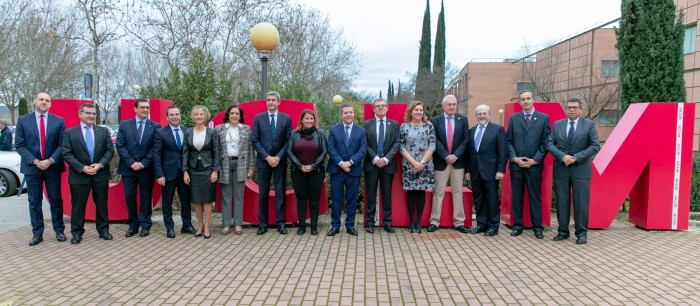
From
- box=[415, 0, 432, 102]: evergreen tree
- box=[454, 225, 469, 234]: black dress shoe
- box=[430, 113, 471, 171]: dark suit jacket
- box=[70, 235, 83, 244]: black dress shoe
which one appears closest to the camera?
box=[70, 235, 83, 244]: black dress shoe

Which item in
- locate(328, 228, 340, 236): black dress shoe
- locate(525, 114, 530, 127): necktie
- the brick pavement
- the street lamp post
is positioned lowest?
the brick pavement

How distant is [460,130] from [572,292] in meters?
2.95

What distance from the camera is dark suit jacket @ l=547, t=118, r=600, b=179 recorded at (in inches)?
241

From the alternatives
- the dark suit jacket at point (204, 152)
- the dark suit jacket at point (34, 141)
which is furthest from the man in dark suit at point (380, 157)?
the dark suit jacket at point (34, 141)

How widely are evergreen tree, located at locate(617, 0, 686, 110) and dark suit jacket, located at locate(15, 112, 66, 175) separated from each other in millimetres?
10781

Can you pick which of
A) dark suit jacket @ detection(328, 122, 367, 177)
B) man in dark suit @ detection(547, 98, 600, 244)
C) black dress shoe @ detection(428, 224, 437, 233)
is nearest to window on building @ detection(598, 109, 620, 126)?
man in dark suit @ detection(547, 98, 600, 244)

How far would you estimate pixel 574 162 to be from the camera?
6.17 meters

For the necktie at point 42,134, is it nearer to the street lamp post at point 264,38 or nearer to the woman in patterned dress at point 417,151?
the street lamp post at point 264,38

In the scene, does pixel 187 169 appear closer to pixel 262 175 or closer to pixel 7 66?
pixel 262 175

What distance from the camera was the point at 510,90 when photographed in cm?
5572

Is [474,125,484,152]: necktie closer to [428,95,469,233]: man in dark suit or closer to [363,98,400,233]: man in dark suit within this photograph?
[428,95,469,233]: man in dark suit

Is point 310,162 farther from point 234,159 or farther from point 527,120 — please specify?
point 527,120

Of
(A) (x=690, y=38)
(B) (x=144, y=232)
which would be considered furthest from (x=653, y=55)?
(A) (x=690, y=38)

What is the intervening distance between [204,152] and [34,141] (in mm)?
2122
